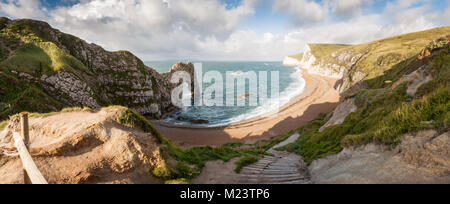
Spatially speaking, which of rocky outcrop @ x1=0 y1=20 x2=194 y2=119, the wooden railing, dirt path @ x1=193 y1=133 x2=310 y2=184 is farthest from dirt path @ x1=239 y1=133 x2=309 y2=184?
rocky outcrop @ x1=0 y1=20 x2=194 y2=119

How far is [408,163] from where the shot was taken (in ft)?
13.7

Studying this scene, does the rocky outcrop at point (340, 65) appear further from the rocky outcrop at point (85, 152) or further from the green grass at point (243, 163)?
the rocky outcrop at point (85, 152)

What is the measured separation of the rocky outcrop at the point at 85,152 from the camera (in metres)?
5.92

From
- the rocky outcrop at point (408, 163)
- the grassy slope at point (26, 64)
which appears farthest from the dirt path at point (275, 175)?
the grassy slope at point (26, 64)

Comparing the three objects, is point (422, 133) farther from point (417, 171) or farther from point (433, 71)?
point (433, 71)

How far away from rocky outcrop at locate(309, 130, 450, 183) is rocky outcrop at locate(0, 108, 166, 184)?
7.19m

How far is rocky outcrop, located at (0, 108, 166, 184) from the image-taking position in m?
5.92

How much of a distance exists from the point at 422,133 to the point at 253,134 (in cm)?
2457

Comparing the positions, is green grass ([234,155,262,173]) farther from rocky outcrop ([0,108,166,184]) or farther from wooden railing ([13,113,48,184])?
wooden railing ([13,113,48,184])

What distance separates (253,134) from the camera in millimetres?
28938

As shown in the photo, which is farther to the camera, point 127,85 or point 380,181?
point 127,85

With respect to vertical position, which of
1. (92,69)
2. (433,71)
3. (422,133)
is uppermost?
(92,69)
